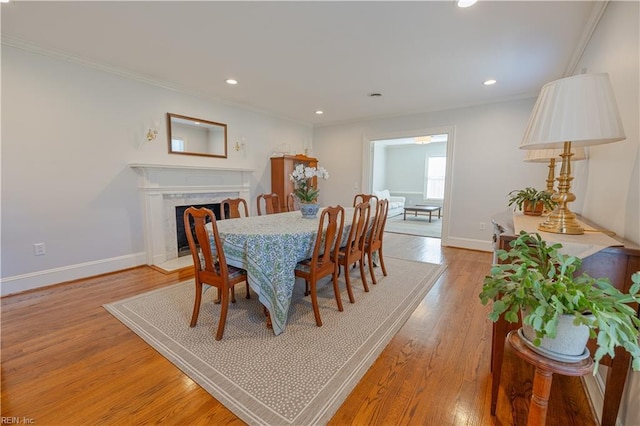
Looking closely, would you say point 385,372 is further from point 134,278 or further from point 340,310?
point 134,278

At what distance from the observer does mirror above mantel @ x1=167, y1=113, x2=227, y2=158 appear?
3.80m

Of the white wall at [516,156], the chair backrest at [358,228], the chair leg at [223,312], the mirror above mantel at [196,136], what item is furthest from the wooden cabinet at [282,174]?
the chair leg at [223,312]

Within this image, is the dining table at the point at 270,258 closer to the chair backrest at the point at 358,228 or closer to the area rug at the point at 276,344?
the area rug at the point at 276,344

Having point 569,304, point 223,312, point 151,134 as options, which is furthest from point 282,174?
point 569,304

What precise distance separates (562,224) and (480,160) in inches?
139

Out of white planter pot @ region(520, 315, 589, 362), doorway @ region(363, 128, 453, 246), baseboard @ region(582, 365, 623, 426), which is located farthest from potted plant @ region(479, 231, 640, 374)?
doorway @ region(363, 128, 453, 246)

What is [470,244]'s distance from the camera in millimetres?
4602

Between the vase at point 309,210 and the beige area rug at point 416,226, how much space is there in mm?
3632

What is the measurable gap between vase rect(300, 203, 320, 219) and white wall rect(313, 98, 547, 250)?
3.06 metres

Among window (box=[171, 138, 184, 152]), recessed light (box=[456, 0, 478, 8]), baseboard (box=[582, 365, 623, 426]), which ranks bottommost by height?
baseboard (box=[582, 365, 623, 426])

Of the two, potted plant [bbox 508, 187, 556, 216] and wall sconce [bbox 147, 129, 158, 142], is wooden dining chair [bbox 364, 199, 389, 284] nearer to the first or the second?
potted plant [bbox 508, 187, 556, 216]

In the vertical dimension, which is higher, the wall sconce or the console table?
the wall sconce

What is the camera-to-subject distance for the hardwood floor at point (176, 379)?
1.33 meters

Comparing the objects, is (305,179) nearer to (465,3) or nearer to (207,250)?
(207,250)
